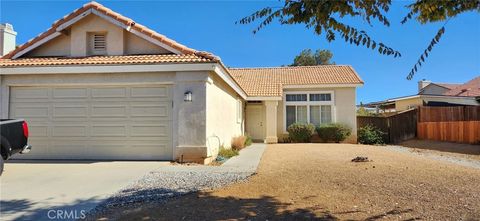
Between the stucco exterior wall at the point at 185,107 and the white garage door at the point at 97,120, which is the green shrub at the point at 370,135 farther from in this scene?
the white garage door at the point at 97,120

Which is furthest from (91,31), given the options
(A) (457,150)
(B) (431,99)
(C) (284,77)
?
(B) (431,99)

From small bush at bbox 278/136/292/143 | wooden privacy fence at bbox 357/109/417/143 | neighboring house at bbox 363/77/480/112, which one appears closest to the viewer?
small bush at bbox 278/136/292/143

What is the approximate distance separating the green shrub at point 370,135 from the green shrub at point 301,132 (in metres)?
3.05

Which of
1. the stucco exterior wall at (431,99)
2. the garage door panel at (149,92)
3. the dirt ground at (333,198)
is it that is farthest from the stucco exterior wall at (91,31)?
the stucco exterior wall at (431,99)

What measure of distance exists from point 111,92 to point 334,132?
13161 millimetres

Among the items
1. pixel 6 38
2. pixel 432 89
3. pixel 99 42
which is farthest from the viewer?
pixel 432 89

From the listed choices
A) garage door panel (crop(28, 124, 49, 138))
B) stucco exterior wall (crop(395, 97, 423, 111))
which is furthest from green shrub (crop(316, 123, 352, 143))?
garage door panel (crop(28, 124, 49, 138))

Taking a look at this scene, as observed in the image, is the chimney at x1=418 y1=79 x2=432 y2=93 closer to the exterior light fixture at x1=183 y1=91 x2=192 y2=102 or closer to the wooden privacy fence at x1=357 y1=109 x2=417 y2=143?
the wooden privacy fence at x1=357 y1=109 x2=417 y2=143

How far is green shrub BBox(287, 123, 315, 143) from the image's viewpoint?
20.3 meters

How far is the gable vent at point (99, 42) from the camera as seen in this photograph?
11930 millimetres

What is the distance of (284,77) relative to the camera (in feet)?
76.3

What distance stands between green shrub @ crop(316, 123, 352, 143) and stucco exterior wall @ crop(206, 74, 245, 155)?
18.7 ft

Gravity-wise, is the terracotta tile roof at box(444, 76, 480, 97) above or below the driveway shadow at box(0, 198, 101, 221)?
above

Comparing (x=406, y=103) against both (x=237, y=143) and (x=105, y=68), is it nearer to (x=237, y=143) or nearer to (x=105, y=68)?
(x=237, y=143)
